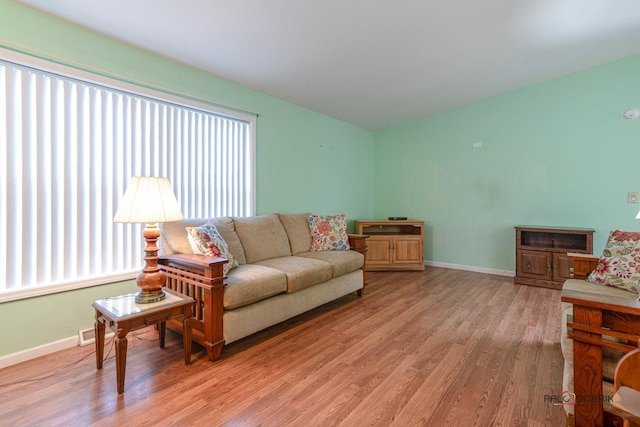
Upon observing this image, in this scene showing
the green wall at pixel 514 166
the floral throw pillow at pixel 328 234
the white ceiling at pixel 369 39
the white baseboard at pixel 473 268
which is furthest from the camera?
the white baseboard at pixel 473 268

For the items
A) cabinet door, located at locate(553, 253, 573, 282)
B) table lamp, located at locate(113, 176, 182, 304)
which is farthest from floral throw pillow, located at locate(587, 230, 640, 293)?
table lamp, located at locate(113, 176, 182, 304)

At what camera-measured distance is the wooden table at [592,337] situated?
4.33 ft

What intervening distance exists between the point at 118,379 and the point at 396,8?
10.2ft

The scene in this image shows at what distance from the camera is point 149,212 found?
1938 millimetres

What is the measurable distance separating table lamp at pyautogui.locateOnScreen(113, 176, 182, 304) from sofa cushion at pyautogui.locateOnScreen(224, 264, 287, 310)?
45 centimetres

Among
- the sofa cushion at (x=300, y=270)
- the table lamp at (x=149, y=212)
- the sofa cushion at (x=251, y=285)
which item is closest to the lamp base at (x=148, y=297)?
the table lamp at (x=149, y=212)

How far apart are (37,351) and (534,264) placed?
5.12 m

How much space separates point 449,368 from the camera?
2.08 meters

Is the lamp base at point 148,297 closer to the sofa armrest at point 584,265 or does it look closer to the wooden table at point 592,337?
the wooden table at point 592,337

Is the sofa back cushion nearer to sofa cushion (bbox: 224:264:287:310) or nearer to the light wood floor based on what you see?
sofa cushion (bbox: 224:264:287:310)

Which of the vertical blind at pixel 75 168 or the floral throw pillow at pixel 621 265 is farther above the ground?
the vertical blind at pixel 75 168

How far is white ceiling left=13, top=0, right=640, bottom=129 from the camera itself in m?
2.26

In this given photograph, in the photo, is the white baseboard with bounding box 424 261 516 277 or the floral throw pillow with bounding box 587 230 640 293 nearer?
the floral throw pillow with bounding box 587 230 640 293

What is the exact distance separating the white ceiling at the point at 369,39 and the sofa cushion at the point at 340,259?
1.93 meters
